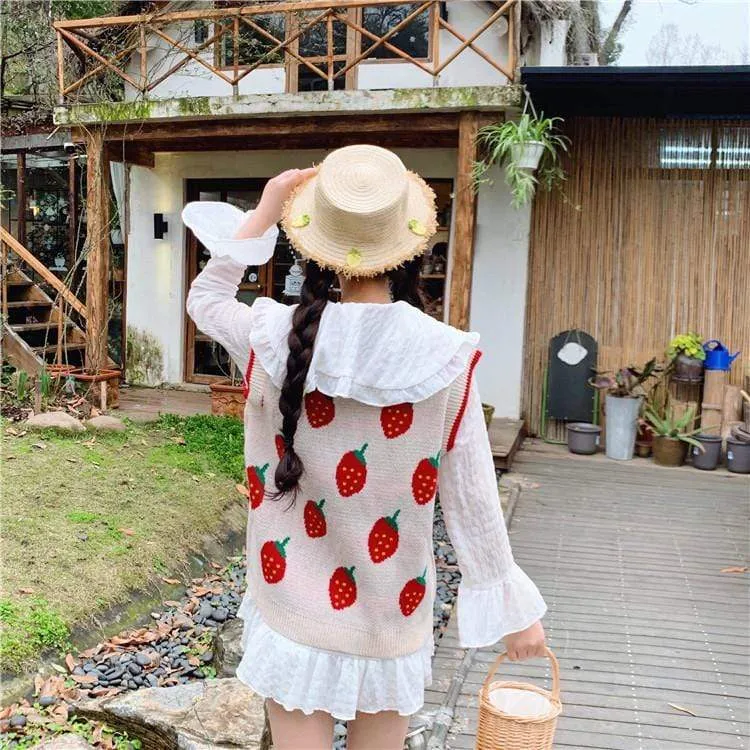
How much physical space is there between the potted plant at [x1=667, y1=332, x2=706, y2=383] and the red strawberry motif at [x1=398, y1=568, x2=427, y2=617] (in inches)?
244

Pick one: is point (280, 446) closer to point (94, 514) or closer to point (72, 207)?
point (94, 514)

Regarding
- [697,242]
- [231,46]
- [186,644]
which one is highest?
[231,46]

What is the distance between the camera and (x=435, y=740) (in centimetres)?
273

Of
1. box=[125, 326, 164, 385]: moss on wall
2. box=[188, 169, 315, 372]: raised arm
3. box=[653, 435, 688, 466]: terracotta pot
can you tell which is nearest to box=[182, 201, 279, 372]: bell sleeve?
box=[188, 169, 315, 372]: raised arm

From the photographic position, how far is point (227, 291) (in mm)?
1681

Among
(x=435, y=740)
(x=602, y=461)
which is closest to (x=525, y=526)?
(x=602, y=461)

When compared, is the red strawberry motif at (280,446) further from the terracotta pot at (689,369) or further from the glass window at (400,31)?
the glass window at (400,31)

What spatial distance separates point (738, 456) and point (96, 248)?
599cm

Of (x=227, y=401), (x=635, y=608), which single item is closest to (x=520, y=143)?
(x=227, y=401)

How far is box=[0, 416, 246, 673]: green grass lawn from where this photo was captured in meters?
3.64

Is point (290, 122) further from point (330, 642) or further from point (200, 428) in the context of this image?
point (330, 642)

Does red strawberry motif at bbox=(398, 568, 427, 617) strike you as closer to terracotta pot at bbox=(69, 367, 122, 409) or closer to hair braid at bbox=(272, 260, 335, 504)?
Result: hair braid at bbox=(272, 260, 335, 504)

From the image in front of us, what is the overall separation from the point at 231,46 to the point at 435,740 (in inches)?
318

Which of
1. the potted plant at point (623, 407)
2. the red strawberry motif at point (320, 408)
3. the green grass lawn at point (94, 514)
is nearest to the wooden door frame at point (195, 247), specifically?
the green grass lawn at point (94, 514)
